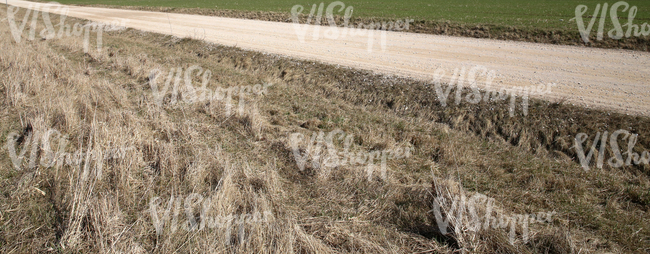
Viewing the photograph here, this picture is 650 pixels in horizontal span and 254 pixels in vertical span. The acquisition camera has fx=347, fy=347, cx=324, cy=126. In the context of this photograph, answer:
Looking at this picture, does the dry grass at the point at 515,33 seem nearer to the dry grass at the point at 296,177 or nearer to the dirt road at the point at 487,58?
the dirt road at the point at 487,58

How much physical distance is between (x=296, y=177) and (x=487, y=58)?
927cm

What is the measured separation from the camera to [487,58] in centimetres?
1143

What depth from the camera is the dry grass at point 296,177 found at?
3.44 meters

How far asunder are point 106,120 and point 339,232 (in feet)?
16.1

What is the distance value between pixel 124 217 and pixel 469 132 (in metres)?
6.49

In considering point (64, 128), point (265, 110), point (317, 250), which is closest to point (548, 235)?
point (317, 250)

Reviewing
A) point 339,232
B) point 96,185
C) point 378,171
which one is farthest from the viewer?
point 378,171

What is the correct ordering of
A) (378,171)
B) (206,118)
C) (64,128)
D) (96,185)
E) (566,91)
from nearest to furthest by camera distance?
(96,185) → (378,171) → (64,128) → (206,118) → (566,91)

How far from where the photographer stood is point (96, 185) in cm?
417

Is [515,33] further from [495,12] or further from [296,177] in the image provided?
[296,177]

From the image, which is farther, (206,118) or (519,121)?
(519,121)

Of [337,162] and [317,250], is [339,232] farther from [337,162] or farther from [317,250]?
[337,162]

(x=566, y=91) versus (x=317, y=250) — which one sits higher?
(x=566, y=91)

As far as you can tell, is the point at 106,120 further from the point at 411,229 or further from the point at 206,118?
the point at 411,229
